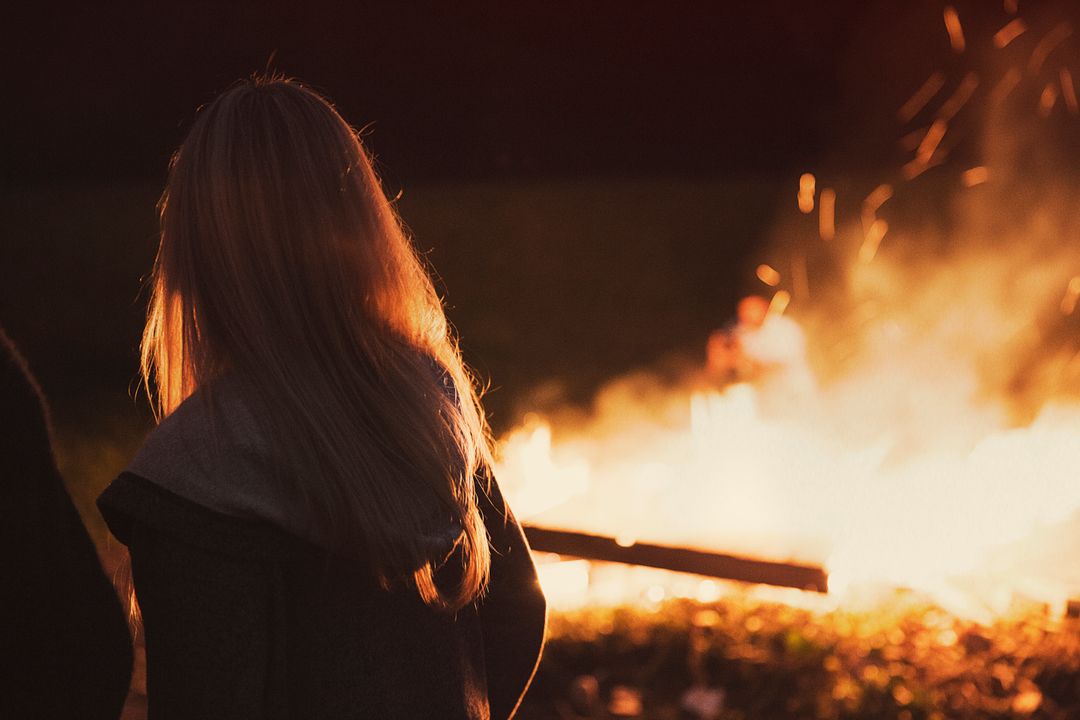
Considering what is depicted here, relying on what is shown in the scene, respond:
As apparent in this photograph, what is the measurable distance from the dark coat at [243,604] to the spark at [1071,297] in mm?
9389

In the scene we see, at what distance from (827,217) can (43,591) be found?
12226 millimetres

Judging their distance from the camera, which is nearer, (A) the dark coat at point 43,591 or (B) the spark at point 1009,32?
(A) the dark coat at point 43,591

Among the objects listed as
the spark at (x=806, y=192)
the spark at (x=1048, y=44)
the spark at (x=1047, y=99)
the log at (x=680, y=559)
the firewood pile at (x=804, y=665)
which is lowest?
the firewood pile at (x=804, y=665)

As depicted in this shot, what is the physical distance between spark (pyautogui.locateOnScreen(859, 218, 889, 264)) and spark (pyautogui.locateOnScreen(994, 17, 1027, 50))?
2.36 m

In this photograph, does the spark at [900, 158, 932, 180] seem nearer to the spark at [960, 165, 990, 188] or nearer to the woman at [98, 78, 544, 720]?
the spark at [960, 165, 990, 188]

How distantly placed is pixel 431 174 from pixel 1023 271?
7.18 metres

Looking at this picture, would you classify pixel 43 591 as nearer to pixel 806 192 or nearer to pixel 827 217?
pixel 827 217

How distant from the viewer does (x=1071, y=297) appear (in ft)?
32.0

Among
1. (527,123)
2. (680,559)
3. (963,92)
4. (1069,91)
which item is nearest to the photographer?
(680,559)

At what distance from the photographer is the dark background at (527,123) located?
11.6m

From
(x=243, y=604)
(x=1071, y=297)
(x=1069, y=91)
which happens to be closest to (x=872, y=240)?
(x=1069, y=91)

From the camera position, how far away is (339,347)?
1.59 m

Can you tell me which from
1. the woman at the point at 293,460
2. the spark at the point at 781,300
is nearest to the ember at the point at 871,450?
the spark at the point at 781,300

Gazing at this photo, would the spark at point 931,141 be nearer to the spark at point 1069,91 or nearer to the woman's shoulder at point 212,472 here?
the spark at point 1069,91
